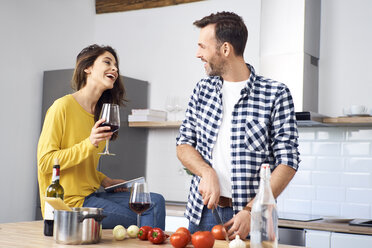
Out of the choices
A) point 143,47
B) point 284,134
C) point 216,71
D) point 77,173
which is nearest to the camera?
point 284,134

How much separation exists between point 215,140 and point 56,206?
0.76 metres

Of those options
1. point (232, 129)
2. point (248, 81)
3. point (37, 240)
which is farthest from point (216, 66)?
point (37, 240)

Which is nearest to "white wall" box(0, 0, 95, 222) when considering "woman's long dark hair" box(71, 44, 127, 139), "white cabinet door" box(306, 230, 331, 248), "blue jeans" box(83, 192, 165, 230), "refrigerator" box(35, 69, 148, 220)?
"refrigerator" box(35, 69, 148, 220)

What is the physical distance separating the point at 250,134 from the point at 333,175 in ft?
6.83

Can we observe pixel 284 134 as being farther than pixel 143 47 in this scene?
No

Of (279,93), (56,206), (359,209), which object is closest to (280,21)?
(359,209)

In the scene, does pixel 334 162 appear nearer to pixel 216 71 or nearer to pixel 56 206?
pixel 216 71

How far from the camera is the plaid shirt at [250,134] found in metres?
2.07

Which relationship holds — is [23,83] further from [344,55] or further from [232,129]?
[232,129]

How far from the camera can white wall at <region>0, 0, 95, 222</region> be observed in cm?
439

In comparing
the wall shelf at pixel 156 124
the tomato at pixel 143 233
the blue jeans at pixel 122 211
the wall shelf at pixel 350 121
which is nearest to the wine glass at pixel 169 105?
the wall shelf at pixel 156 124

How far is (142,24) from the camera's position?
5016mm

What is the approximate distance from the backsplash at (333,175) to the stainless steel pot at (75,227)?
2665 millimetres

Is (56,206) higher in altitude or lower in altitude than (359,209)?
higher
